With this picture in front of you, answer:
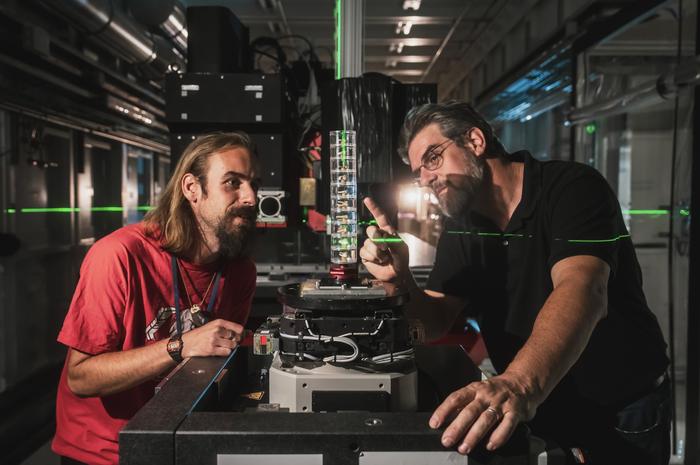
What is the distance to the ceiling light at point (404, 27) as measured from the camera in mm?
4992

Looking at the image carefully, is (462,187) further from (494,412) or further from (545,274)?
(494,412)

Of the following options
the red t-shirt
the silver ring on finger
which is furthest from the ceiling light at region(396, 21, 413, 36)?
the silver ring on finger

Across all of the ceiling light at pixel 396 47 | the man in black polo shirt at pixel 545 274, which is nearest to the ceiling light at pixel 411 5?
the ceiling light at pixel 396 47

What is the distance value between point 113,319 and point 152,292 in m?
0.14

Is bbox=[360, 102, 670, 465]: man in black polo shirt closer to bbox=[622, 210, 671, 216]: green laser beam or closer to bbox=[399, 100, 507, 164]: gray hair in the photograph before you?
bbox=[399, 100, 507, 164]: gray hair

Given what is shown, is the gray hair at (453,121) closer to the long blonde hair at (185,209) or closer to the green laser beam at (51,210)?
the long blonde hair at (185,209)

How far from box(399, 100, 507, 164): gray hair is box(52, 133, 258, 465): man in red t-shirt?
0.47 metres

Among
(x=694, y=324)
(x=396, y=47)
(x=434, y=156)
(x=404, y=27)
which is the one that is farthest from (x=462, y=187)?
(x=396, y=47)

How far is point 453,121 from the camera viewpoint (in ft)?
4.64

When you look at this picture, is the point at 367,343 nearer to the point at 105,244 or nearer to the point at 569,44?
the point at 105,244

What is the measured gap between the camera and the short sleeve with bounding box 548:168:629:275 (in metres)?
1.11

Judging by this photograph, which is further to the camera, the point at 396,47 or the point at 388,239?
the point at 396,47

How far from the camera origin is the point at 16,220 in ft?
10.9

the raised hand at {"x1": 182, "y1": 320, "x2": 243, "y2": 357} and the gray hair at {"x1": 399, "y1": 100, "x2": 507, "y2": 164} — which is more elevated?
the gray hair at {"x1": 399, "y1": 100, "x2": 507, "y2": 164}
